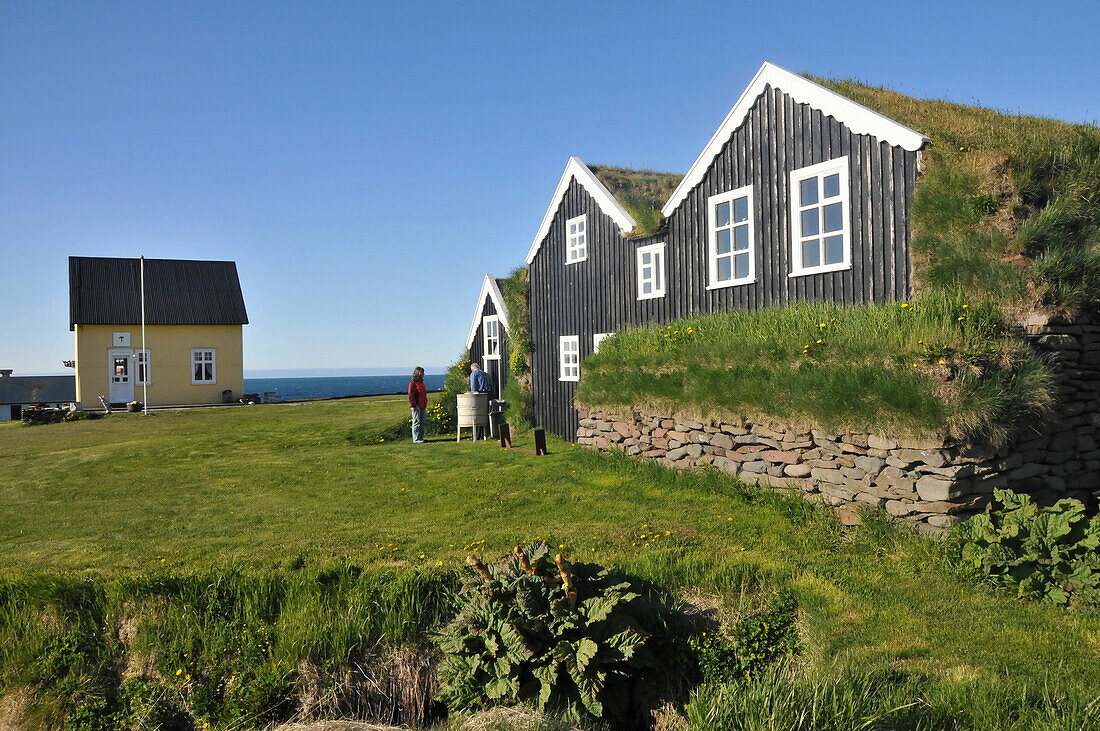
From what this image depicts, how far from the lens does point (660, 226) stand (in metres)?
16.0

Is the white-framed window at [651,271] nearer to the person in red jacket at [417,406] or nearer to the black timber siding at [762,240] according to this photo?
the black timber siding at [762,240]

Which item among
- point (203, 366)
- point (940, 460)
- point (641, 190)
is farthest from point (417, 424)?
point (203, 366)

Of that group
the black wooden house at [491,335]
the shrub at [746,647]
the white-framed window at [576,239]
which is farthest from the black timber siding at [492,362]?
the shrub at [746,647]

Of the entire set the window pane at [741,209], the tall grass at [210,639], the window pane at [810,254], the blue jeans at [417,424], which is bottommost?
the tall grass at [210,639]

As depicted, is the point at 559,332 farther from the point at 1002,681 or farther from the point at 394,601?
the point at 1002,681

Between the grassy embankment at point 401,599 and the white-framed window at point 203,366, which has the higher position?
the white-framed window at point 203,366

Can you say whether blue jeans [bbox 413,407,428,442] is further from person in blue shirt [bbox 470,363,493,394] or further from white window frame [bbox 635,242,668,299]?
white window frame [bbox 635,242,668,299]

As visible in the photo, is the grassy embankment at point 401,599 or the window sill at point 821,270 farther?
the window sill at point 821,270

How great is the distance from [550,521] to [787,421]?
357cm

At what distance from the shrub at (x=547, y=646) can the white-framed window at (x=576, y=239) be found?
1358 centimetres

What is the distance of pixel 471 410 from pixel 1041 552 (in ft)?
48.5

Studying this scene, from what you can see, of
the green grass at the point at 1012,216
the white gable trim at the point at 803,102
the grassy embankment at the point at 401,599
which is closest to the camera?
the grassy embankment at the point at 401,599

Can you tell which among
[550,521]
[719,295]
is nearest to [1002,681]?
[550,521]

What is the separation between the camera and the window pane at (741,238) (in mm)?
13883
